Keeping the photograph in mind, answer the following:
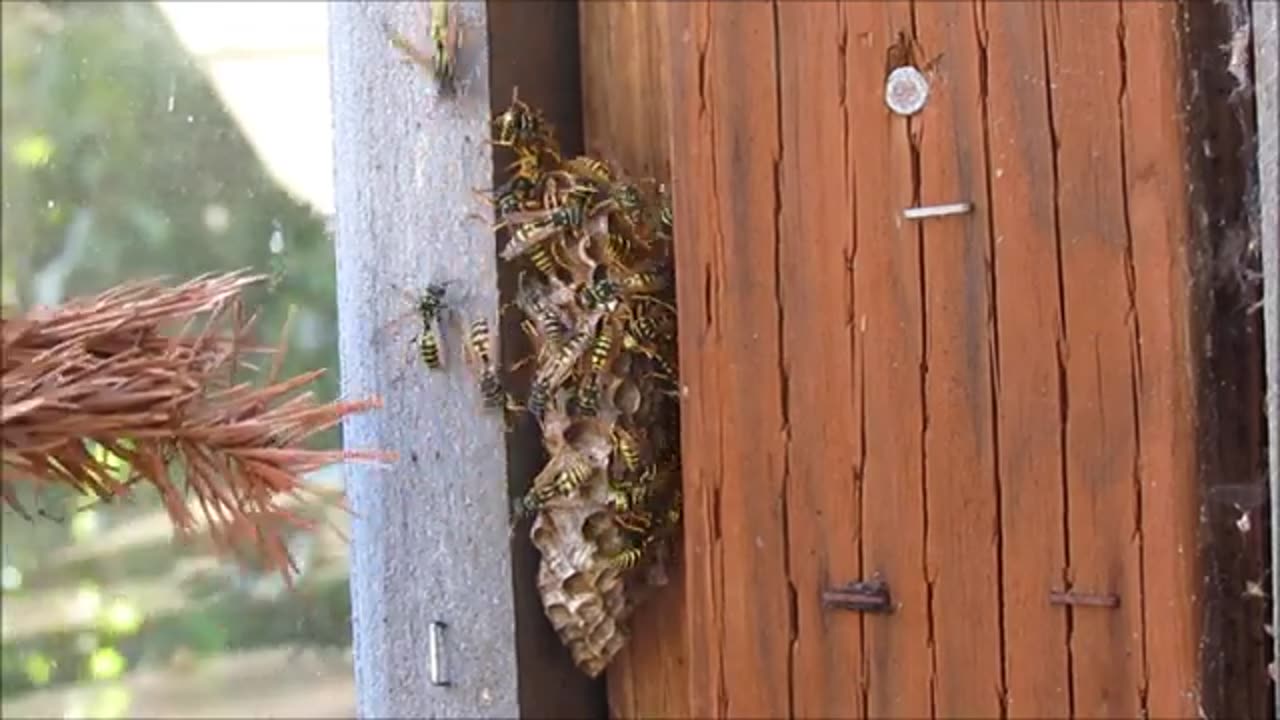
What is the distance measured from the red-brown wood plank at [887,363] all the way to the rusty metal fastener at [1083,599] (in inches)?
→ 4.3

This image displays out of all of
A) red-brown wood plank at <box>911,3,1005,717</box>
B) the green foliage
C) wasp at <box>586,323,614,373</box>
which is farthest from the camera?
the green foliage

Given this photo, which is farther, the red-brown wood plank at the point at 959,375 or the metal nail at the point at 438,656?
the metal nail at the point at 438,656

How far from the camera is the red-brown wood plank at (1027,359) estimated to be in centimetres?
→ 122

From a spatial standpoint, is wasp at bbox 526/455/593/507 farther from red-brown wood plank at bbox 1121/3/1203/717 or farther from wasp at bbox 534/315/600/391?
red-brown wood plank at bbox 1121/3/1203/717

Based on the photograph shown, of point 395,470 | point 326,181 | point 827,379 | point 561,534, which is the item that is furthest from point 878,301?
point 326,181

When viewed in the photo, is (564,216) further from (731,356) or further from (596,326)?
(731,356)

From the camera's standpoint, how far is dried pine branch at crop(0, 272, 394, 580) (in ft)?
2.59

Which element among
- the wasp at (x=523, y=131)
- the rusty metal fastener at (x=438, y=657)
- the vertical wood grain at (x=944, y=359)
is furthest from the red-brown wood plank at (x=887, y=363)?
the rusty metal fastener at (x=438, y=657)

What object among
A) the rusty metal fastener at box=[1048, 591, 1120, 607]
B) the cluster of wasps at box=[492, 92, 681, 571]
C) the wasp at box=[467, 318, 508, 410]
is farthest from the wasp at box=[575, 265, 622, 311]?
the rusty metal fastener at box=[1048, 591, 1120, 607]

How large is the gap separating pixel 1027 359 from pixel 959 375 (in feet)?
0.19

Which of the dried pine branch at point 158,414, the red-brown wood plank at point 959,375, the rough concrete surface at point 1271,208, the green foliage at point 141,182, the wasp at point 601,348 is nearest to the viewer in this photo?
the dried pine branch at point 158,414

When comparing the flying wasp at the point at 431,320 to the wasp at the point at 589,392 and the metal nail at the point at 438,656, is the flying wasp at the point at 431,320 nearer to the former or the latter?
the wasp at the point at 589,392

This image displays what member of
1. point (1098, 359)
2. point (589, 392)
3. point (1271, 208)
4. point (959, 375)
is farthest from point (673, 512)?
point (1271, 208)

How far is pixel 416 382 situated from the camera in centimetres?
155
